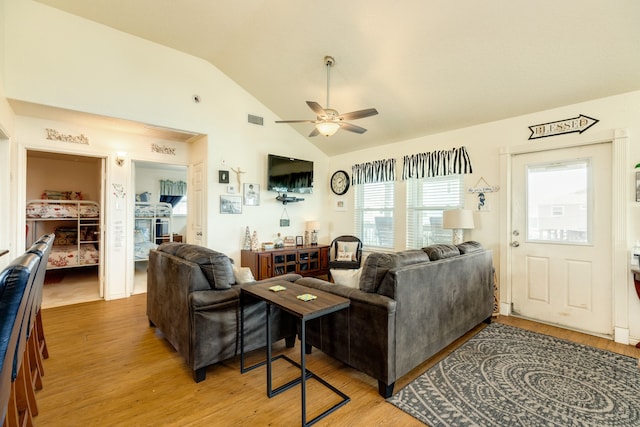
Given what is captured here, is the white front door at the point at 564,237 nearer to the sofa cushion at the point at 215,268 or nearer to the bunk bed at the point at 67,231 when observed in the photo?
the sofa cushion at the point at 215,268

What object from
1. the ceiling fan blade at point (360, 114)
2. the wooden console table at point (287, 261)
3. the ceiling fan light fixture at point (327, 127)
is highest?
the ceiling fan blade at point (360, 114)

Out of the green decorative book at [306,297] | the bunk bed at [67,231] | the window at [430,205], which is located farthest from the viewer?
the bunk bed at [67,231]

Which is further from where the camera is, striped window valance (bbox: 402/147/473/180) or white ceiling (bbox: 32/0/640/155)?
striped window valance (bbox: 402/147/473/180)

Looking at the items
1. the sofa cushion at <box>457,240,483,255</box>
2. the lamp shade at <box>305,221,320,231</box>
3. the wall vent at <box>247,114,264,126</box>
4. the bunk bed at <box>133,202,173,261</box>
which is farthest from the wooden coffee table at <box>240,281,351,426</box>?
the bunk bed at <box>133,202,173,261</box>

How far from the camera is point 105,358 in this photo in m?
2.65

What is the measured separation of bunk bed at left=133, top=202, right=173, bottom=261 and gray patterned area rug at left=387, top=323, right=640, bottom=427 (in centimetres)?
597

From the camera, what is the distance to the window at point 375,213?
5281 millimetres

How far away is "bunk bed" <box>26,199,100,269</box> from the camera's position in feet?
16.2

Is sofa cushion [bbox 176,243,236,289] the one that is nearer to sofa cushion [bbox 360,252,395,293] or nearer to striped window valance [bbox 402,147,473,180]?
sofa cushion [bbox 360,252,395,293]

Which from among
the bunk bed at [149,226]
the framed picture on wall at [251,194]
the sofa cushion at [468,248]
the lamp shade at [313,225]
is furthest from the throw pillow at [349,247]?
the bunk bed at [149,226]

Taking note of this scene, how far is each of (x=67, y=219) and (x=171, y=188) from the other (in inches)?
129

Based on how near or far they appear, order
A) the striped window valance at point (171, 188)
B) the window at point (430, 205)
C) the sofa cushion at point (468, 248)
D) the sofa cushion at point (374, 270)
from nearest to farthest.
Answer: the sofa cushion at point (374, 270)
the sofa cushion at point (468, 248)
the window at point (430, 205)
the striped window valance at point (171, 188)

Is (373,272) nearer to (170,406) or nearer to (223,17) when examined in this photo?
(170,406)

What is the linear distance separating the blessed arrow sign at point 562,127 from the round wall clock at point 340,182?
3.18 metres
